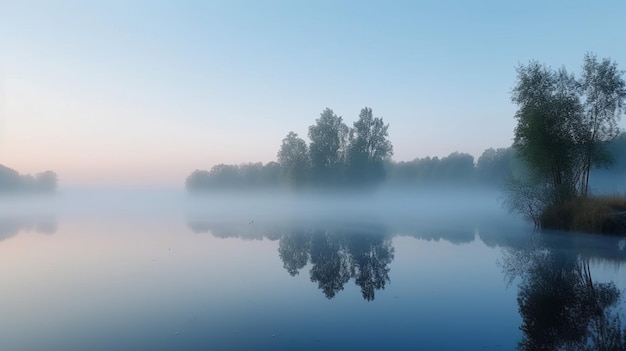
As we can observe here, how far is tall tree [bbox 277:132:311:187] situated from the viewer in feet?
233

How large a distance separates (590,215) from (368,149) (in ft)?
156

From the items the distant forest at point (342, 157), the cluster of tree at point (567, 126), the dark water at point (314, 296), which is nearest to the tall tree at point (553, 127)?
the cluster of tree at point (567, 126)

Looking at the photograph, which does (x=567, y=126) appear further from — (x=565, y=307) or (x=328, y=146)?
(x=328, y=146)

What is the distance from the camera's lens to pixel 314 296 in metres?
11.0

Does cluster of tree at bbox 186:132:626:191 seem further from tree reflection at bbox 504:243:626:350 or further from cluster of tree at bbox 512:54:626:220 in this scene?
tree reflection at bbox 504:243:626:350

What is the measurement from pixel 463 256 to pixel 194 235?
1605 centimetres

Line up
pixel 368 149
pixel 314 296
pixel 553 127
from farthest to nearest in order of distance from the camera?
pixel 368 149, pixel 553 127, pixel 314 296

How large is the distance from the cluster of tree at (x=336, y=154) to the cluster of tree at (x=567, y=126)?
41.4m

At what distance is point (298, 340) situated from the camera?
7766 millimetres

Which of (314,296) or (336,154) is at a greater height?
(336,154)

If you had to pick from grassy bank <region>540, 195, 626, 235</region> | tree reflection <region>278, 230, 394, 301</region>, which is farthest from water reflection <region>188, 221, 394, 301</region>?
grassy bank <region>540, 195, 626, 235</region>

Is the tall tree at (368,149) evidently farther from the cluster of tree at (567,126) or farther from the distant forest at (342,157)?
the cluster of tree at (567,126)

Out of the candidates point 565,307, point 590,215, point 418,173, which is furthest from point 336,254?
point 418,173

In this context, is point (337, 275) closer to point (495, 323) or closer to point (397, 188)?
point (495, 323)
